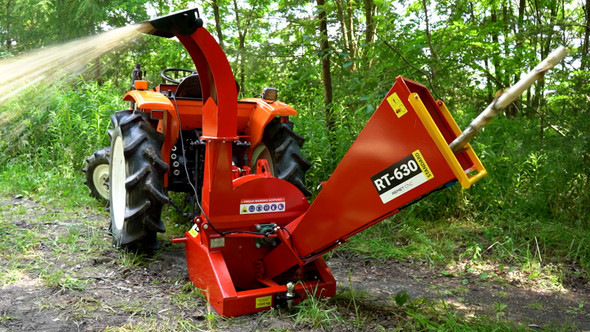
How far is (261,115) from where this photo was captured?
4.09 meters

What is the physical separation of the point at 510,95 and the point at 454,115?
4.20 metres

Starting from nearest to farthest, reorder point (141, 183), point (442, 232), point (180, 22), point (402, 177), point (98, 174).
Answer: point (402, 177) → point (180, 22) → point (141, 183) → point (442, 232) → point (98, 174)

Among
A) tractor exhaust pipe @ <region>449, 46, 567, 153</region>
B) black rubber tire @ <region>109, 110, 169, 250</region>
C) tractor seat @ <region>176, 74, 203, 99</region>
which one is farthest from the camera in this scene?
tractor seat @ <region>176, 74, 203, 99</region>

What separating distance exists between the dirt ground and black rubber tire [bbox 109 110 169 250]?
22 centimetres

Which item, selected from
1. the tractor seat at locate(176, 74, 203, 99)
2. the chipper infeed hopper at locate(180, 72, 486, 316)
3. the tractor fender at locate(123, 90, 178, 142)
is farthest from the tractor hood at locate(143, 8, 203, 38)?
the tractor seat at locate(176, 74, 203, 99)

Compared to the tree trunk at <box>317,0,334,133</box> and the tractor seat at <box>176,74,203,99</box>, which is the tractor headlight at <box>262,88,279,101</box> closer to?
the tractor seat at <box>176,74,203,99</box>

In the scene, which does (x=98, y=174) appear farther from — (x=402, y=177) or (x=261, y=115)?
(x=402, y=177)

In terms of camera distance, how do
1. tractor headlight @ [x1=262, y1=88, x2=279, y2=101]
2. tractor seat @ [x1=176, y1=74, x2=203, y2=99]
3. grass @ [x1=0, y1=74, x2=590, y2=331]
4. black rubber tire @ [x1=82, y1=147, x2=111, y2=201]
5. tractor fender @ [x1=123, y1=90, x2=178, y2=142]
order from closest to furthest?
grass @ [x1=0, y1=74, x2=590, y2=331]
tractor fender @ [x1=123, y1=90, x2=178, y2=142]
tractor seat @ [x1=176, y1=74, x2=203, y2=99]
tractor headlight @ [x1=262, y1=88, x2=279, y2=101]
black rubber tire @ [x1=82, y1=147, x2=111, y2=201]

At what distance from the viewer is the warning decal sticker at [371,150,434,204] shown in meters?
2.21

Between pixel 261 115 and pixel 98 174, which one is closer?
pixel 261 115

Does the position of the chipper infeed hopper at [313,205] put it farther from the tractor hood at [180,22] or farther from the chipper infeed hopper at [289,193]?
the tractor hood at [180,22]

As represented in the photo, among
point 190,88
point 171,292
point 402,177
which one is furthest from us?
point 190,88

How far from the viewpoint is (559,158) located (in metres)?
4.66

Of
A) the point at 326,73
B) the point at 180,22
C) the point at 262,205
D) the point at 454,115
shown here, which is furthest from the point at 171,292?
the point at 454,115
